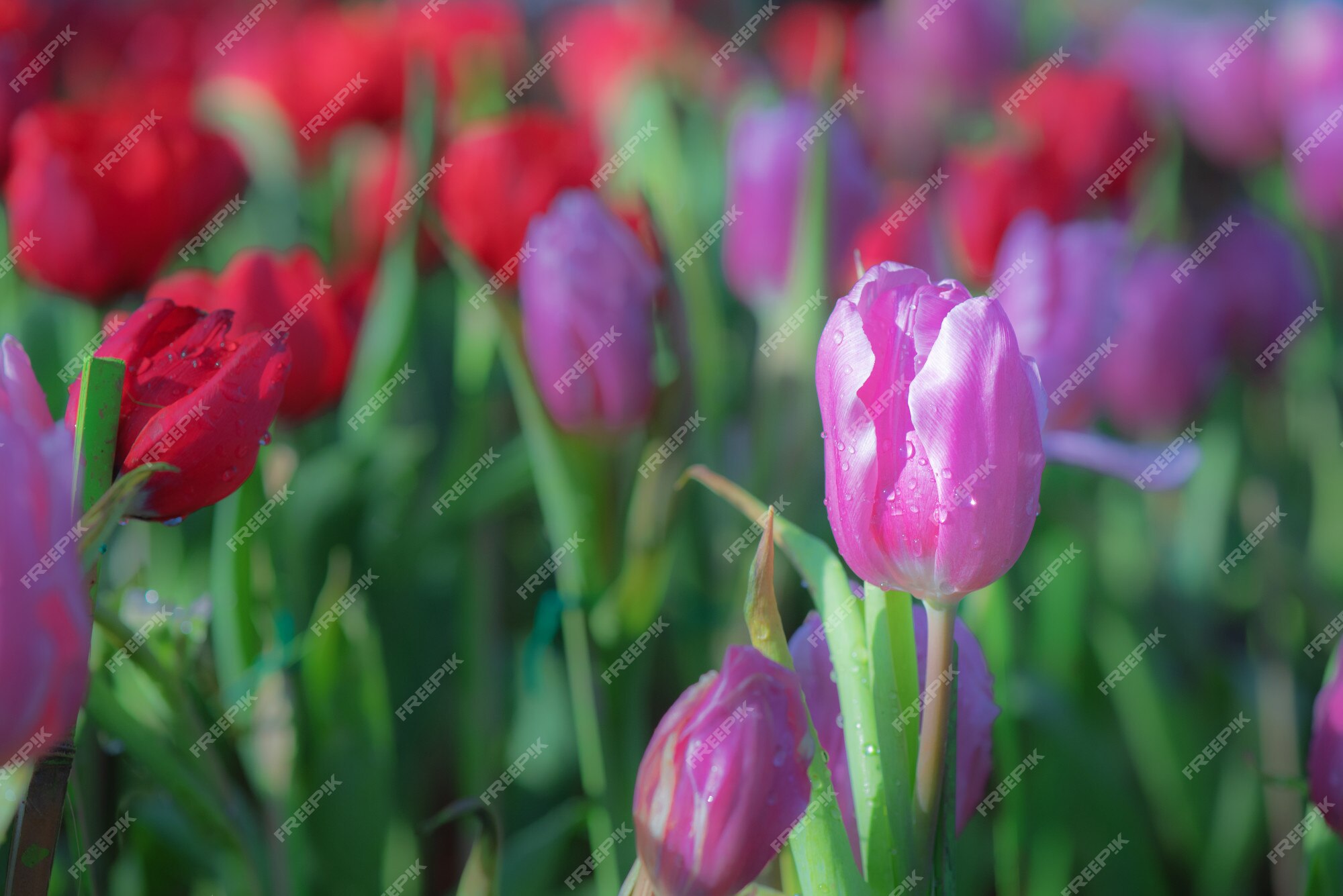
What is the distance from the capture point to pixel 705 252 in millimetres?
Result: 901

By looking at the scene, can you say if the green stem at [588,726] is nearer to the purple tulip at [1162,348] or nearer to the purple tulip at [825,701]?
the purple tulip at [825,701]

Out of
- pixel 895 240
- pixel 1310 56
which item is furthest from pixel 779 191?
pixel 1310 56

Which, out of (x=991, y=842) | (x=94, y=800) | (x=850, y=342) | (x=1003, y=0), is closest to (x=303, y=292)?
(x=94, y=800)

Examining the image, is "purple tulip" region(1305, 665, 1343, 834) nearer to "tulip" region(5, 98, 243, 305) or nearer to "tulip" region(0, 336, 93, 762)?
"tulip" region(0, 336, 93, 762)

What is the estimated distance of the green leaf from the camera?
371 millimetres

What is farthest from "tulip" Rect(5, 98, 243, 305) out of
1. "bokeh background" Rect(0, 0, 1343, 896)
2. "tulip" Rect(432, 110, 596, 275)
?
"tulip" Rect(432, 110, 596, 275)

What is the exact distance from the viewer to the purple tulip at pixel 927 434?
0.35 metres

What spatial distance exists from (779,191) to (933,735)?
53cm

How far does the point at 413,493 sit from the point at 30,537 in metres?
0.51

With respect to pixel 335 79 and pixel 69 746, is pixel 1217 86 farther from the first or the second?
pixel 69 746

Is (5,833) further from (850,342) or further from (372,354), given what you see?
(372,354)

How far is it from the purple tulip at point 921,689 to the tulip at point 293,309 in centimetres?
34

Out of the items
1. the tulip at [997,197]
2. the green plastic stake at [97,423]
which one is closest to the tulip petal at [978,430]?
the green plastic stake at [97,423]

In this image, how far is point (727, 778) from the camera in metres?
0.35
